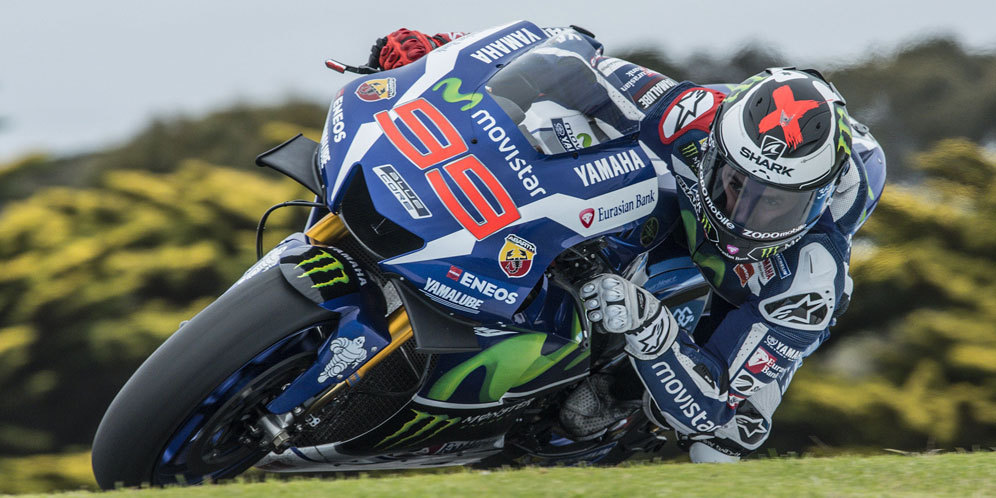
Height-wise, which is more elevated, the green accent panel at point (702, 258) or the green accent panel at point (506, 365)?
the green accent panel at point (702, 258)

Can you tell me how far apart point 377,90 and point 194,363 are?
2.92 ft

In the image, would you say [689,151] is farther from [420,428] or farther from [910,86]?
[910,86]

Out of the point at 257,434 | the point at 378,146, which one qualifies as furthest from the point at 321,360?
the point at 378,146

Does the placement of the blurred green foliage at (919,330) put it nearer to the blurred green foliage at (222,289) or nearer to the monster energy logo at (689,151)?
the blurred green foliage at (222,289)

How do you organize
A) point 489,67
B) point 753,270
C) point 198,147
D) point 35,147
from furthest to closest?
1. point 198,147
2. point 35,147
3. point 753,270
4. point 489,67

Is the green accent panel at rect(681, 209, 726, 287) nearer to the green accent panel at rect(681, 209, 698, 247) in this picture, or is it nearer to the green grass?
the green accent panel at rect(681, 209, 698, 247)

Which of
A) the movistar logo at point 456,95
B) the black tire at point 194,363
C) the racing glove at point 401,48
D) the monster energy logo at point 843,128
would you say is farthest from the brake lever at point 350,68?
the monster energy logo at point 843,128

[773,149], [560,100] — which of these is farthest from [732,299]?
[560,100]

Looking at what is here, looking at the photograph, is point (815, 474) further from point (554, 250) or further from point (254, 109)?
point (254, 109)

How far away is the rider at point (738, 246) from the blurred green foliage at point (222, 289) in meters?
1.65

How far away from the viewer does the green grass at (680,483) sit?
2551 millimetres

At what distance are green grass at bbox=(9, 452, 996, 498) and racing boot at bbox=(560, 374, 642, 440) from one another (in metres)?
0.36

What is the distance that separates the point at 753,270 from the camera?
3172 millimetres

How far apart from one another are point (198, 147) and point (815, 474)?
4.22 m
